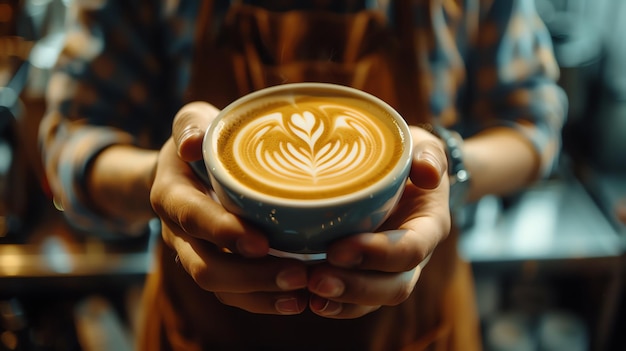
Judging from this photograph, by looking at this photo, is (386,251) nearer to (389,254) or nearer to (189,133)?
(389,254)

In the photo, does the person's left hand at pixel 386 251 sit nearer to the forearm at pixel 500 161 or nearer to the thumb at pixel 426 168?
the thumb at pixel 426 168

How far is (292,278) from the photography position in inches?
19.8

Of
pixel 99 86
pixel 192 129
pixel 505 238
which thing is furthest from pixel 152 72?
pixel 505 238

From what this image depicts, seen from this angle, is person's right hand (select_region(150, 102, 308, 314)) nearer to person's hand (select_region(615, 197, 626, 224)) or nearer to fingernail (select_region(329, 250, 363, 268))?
fingernail (select_region(329, 250, 363, 268))

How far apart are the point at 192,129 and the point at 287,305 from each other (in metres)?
0.17

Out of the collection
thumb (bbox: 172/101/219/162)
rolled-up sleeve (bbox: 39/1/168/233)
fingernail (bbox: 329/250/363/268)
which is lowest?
rolled-up sleeve (bbox: 39/1/168/233)

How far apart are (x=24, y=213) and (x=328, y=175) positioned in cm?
96

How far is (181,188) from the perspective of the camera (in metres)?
0.56

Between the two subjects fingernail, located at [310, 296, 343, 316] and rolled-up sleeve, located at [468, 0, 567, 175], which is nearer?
fingernail, located at [310, 296, 343, 316]

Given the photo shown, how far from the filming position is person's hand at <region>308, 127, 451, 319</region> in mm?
493

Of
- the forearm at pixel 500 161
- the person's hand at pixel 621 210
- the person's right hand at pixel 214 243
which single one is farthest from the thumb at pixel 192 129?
the person's hand at pixel 621 210

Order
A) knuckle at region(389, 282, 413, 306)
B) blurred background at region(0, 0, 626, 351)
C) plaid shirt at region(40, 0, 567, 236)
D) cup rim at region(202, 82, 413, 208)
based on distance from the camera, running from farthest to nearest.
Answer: blurred background at region(0, 0, 626, 351) → plaid shirt at region(40, 0, 567, 236) → knuckle at region(389, 282, 413, 306) → cup rim at region(202, 82, 413, 208)

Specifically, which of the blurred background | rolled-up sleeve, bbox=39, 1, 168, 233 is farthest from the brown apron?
the blurred background

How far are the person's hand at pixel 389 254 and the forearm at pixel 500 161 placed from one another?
1.07 feet
